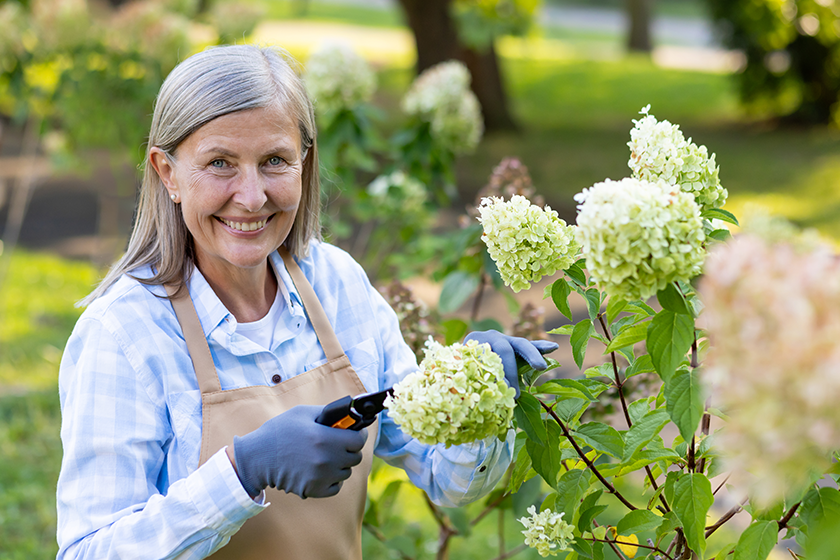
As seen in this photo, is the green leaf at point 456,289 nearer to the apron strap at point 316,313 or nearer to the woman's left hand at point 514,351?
the apron strap at point 316,313

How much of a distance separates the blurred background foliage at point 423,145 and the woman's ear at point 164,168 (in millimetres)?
382

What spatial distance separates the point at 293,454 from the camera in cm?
138

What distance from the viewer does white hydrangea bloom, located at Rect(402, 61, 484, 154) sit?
3.78m

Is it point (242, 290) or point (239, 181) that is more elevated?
point (239, 181)

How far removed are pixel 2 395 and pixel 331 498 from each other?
3.77 m

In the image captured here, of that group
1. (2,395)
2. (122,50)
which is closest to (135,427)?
(2,395)

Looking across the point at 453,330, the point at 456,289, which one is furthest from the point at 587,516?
the point at 456,289

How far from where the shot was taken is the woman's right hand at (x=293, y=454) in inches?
54.6

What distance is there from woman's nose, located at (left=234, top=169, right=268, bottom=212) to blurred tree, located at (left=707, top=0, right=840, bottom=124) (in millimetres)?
9778

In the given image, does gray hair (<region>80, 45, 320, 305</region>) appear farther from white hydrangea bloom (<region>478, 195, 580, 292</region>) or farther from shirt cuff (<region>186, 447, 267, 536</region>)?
white hydrangea bloom (<region>478, 195, 580, 292</region>)

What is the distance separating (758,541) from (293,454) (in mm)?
775

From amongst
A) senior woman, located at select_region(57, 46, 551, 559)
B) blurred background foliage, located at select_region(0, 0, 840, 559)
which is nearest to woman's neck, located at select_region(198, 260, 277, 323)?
senior woman, located at select_region(57, 46, 551, 559)

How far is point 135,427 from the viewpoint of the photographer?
4.94 feet

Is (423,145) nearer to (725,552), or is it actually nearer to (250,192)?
(250,192)
